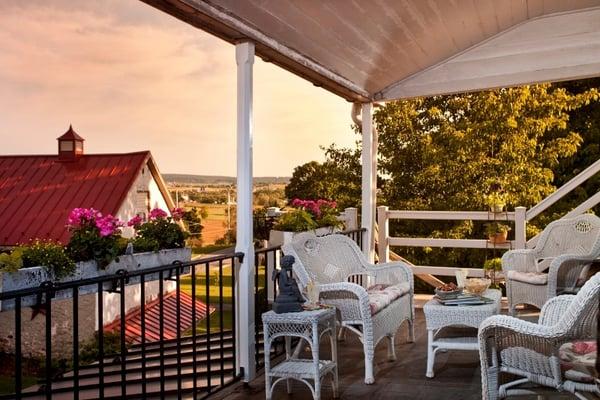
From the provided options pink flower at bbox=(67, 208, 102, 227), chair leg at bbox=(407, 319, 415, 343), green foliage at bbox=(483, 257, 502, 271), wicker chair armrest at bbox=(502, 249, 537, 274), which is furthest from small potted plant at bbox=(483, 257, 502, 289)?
pink flower at bbox=(67, 208, 102, 227)

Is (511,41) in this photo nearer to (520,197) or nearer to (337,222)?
(337,222)

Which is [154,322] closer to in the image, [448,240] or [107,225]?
[448,240]

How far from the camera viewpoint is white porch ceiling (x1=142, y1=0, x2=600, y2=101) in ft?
12.4

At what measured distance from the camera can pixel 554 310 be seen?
3125 millimetres

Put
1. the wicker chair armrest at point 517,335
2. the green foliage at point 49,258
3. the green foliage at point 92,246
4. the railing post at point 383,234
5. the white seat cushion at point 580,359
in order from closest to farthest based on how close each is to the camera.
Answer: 1. the white seat cushion at point 580,359
2. the wicker chair armrest at point 517,335
3. the green foliage at point 49,258
4. the green foliage at point 92,246
5. the railing post at point 383,234

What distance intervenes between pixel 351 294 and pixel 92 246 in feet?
5.43

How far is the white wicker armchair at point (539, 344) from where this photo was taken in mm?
2578

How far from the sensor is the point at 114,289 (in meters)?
3.03

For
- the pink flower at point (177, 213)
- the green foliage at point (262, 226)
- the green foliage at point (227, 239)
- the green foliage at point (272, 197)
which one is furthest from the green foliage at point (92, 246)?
the green foliage at point (227, 239)

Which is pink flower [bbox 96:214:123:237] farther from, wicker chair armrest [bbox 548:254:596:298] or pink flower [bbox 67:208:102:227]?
wicker chair armrest [bbox 548:254:596:298]

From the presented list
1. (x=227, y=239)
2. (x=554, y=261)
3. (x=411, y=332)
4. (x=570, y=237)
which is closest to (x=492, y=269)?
(x=570, y=237)

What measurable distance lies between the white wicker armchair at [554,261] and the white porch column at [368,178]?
4.64 ft

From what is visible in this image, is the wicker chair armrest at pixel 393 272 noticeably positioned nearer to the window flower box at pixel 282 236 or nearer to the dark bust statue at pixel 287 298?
the window flower box at pixel 282 236

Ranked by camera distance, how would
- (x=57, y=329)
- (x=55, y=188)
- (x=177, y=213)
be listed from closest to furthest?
(x=177, y=213) < (x=57, y=329) < (x=55, y=188)
